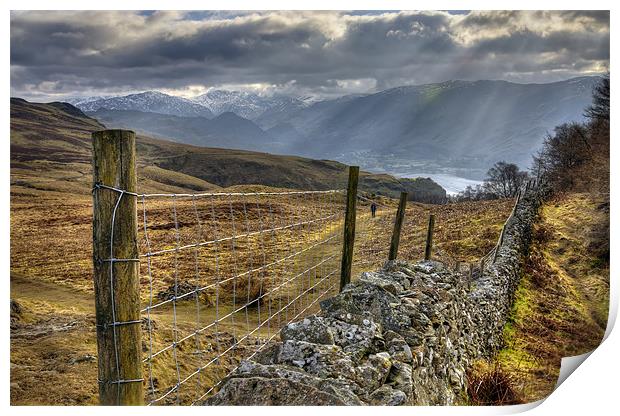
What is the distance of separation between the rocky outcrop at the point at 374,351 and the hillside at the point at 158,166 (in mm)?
52597

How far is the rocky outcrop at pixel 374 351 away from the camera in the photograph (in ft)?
11.1

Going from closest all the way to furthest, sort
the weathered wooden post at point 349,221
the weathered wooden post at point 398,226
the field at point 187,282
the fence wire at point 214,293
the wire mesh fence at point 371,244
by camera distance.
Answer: the fence wire at point 214,293
the weathered wooden post at point 349,221
the field at point 187,282
the weathered wooden post at point 398,226
the wire mesh fence at point 371,244

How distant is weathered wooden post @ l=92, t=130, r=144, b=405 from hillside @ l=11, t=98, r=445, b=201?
54.6m

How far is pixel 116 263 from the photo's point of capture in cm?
287

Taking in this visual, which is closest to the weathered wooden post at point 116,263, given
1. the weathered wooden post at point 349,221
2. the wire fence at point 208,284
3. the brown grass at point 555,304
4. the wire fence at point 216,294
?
the wire fence at point 208,284

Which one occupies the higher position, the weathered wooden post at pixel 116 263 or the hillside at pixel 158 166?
the weathered wooden post at pixel 116 263

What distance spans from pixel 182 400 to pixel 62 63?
127 meters

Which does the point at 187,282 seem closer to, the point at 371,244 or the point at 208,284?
the point at 208,284

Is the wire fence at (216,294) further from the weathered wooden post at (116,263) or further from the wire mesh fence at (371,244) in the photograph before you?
the wire mesh fence at (371,244)

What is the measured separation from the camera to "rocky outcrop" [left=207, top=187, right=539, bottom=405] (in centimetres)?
339

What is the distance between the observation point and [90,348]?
7.60 m

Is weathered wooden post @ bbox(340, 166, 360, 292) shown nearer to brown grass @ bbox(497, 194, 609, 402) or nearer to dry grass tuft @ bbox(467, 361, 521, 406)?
dry grass tuft @ bbox(467, 361, 521, 406)

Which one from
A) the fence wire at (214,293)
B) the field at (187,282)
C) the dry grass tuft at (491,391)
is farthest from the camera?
the dry grass tuft at (491,391)

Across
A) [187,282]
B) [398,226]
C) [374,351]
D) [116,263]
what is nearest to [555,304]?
[398,226]
